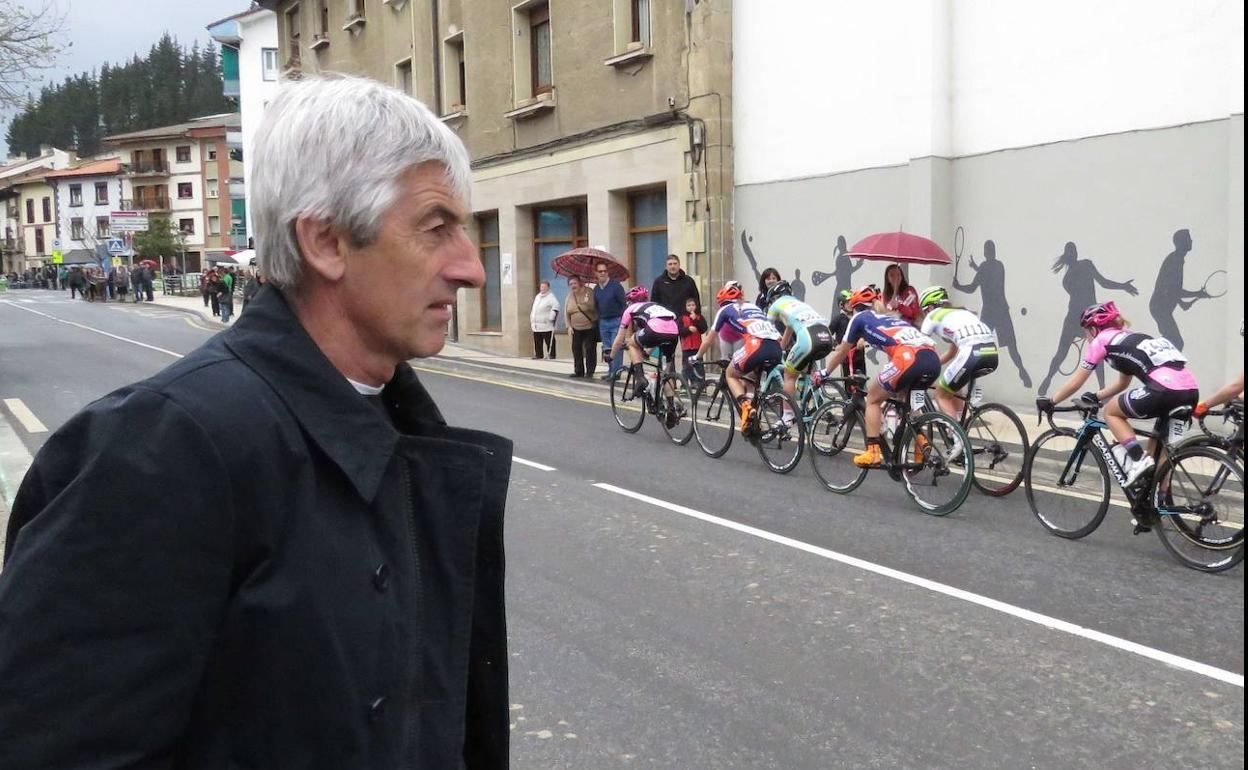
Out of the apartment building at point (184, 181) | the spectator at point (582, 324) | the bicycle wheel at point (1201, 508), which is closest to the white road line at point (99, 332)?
the spectator at point (582, 324)

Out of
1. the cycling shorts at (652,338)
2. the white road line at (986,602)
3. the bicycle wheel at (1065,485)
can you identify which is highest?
the cycling shorts at (652,338)

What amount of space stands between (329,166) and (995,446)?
791cm

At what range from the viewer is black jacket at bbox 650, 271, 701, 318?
51.4 ft

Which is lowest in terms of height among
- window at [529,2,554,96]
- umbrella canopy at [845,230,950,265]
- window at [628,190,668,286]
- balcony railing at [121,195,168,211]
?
umbrella canopy at [845,230,950,265]

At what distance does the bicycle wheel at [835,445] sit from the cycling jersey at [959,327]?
0.97m

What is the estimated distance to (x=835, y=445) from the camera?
30.9ft

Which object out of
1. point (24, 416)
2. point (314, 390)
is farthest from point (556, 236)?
point (314, 390)

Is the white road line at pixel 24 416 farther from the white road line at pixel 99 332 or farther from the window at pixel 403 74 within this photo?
the window at pixel 403 74

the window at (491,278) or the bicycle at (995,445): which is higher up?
the window at (491,278)

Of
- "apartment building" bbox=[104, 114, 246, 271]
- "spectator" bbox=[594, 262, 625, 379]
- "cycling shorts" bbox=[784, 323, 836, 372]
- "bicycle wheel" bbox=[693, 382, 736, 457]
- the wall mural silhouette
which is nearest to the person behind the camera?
"cycling shorts" bbox=[784, 323, 836, 372]

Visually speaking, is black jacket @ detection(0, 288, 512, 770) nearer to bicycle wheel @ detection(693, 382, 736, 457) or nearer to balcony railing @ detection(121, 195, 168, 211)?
bicycle wheel @ detection(693, 382, 736, 457)

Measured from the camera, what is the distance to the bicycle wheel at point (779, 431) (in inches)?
388

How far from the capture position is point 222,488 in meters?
1.34

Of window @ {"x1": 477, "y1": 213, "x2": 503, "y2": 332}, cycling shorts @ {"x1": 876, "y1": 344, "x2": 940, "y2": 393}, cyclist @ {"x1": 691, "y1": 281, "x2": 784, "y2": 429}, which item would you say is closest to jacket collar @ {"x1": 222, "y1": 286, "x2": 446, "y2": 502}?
cycling shorts @ {"x1": 876, "y1": 344, "x2": 940, "y2": 393}
